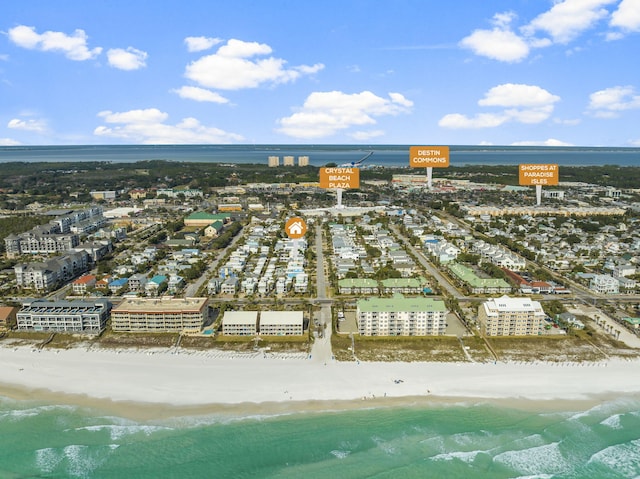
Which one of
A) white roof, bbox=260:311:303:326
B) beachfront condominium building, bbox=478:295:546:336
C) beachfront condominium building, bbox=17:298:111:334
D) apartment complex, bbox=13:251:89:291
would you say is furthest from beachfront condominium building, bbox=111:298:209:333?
beachfront condominium building, bbox=478:295:546:336

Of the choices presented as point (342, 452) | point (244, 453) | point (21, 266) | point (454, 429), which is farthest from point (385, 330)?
point (21, 266)

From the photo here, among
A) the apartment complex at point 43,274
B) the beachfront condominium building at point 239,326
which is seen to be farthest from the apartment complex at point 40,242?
the beachfront condominium building at point 239,326

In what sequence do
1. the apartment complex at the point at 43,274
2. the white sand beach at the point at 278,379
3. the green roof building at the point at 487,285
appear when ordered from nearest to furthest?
1. the white sand beach at the point at 278,379
2. the green roof building at the point at 487,285
3. the apartment complex at the point at 43,274

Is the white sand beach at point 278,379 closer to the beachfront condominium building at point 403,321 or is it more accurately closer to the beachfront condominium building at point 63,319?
the beachfront condominium building at point 63,319

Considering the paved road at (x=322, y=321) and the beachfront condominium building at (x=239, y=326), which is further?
the beachfront condominium building at (x=239, y=326)

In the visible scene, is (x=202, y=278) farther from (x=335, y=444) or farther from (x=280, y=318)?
(x=335, y=444)

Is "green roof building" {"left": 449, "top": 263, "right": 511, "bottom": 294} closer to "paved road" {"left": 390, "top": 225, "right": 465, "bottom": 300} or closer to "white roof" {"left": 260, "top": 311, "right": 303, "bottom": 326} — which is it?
"paved road" {"left": 390, "top": 225, "right": 465, "bottom": 300}
